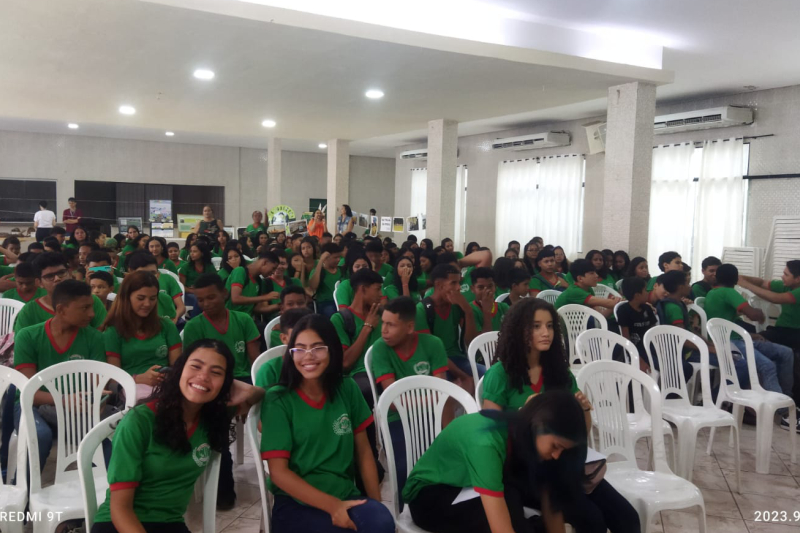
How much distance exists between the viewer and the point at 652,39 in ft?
20.2

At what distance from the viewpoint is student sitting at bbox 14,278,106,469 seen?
9.03 ft

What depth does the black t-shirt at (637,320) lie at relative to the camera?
441 centimetres

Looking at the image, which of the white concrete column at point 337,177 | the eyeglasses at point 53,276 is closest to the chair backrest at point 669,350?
the eyeglasses at point 53,276

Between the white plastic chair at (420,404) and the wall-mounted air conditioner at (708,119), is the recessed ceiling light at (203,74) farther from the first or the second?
the wall-mounted air conditioner at (708,119)

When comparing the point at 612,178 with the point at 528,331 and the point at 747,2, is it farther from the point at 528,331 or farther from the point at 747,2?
the point at 528,331

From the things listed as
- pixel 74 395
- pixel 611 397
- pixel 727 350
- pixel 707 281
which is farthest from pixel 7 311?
pixel 707 281

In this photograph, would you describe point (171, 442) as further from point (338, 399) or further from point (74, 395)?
point (74, 395)

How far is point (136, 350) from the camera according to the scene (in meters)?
3.06

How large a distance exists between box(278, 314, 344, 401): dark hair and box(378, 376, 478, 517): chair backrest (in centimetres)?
33

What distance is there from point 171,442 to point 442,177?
25.7 feet

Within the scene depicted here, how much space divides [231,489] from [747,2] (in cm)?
518

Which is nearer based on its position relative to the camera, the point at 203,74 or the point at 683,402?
the point at 683,402

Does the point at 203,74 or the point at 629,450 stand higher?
the point at 203,74

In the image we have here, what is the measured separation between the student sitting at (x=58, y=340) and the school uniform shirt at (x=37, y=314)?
0.38m
